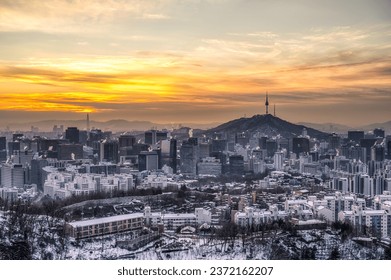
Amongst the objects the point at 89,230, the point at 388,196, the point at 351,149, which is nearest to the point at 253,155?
the point at 351,149

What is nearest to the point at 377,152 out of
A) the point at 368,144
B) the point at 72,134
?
the point at 368,144

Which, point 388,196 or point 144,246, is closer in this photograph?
point 144,246

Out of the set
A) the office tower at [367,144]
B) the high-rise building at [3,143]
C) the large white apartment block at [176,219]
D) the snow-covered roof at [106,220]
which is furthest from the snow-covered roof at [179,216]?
the office tower at [367,144]

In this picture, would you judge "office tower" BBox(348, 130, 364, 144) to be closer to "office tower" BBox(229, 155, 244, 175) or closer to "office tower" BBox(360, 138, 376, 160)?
"office tower" BBox(360, 138, 376, 160)

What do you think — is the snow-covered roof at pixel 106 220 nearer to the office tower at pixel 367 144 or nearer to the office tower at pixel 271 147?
the office tower at pixel 271 147

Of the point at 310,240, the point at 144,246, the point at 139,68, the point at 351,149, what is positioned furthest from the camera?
the point at 351,149

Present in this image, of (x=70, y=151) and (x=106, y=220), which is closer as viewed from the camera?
(x=106, y=220)

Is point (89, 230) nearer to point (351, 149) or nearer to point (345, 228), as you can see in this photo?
point (345, 228)

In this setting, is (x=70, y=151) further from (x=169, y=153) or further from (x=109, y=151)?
(x=169, y=153)
